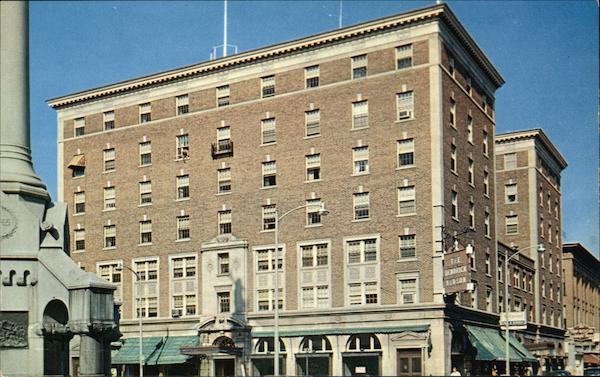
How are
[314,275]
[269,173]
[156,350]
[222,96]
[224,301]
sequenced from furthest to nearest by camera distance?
[222,96] → [156,350] → [224,301] → [269,173] → [314,275]

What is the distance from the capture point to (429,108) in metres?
54.8

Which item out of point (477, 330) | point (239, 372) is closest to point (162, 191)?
point (239, 372)

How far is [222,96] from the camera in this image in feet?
210

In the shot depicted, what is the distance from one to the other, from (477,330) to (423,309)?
27.6 feet

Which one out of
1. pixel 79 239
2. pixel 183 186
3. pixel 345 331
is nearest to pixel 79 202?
pixel 79 239

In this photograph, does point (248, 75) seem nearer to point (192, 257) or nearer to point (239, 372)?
point (192, 257)

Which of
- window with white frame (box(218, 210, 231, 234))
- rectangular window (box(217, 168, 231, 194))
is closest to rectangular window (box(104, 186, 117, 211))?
rectangular window (box(217, 168, 231, 194))

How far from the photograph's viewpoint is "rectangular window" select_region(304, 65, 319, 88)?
59.6 meters

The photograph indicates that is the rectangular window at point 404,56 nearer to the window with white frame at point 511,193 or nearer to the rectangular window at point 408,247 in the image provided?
the rectangular window at point 408,247

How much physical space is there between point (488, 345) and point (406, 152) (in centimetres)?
1477

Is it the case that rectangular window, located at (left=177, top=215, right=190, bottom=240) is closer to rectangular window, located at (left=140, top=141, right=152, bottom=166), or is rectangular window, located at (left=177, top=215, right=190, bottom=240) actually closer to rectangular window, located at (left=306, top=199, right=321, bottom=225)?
rectangular window, located at (left=140, top=141, right=152, bottom=166)

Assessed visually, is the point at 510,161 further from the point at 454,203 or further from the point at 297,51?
the point at 297,51

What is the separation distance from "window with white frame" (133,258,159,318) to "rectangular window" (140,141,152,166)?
769cm

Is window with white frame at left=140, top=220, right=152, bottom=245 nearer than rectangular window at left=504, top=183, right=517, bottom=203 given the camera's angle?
Yes
